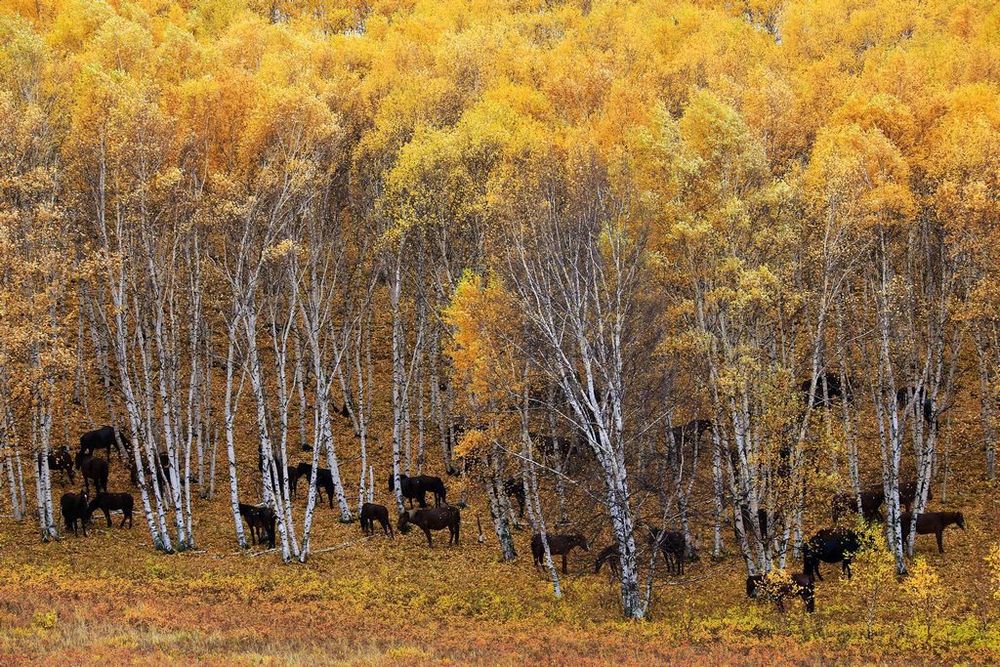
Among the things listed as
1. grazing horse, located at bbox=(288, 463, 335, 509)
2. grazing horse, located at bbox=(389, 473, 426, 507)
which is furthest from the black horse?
grazing horse, located at bbox=(288, 463, 335, 509)

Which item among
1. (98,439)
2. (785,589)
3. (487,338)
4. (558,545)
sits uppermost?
(487,338)

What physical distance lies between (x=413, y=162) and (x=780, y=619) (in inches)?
825

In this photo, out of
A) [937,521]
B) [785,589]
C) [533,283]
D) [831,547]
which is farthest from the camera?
[937,521]

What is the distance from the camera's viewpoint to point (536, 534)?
101 ft

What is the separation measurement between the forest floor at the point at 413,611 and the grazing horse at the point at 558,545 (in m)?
0.76

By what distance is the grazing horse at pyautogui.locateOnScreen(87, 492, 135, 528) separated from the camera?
32188mm

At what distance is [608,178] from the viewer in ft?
91.4

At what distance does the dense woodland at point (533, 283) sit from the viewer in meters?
26.3

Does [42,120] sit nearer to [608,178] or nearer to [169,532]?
[169,532]

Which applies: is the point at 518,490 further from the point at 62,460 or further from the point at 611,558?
the point at 62,460

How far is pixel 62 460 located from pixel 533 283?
76.0ft

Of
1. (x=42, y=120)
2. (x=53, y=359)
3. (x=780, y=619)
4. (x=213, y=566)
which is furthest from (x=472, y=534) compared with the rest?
(x=42, y=120)

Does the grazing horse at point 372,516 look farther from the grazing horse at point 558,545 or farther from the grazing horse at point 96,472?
the grazing horse at point 96,472

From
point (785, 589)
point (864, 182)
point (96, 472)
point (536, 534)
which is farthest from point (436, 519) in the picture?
point (864, 182)
